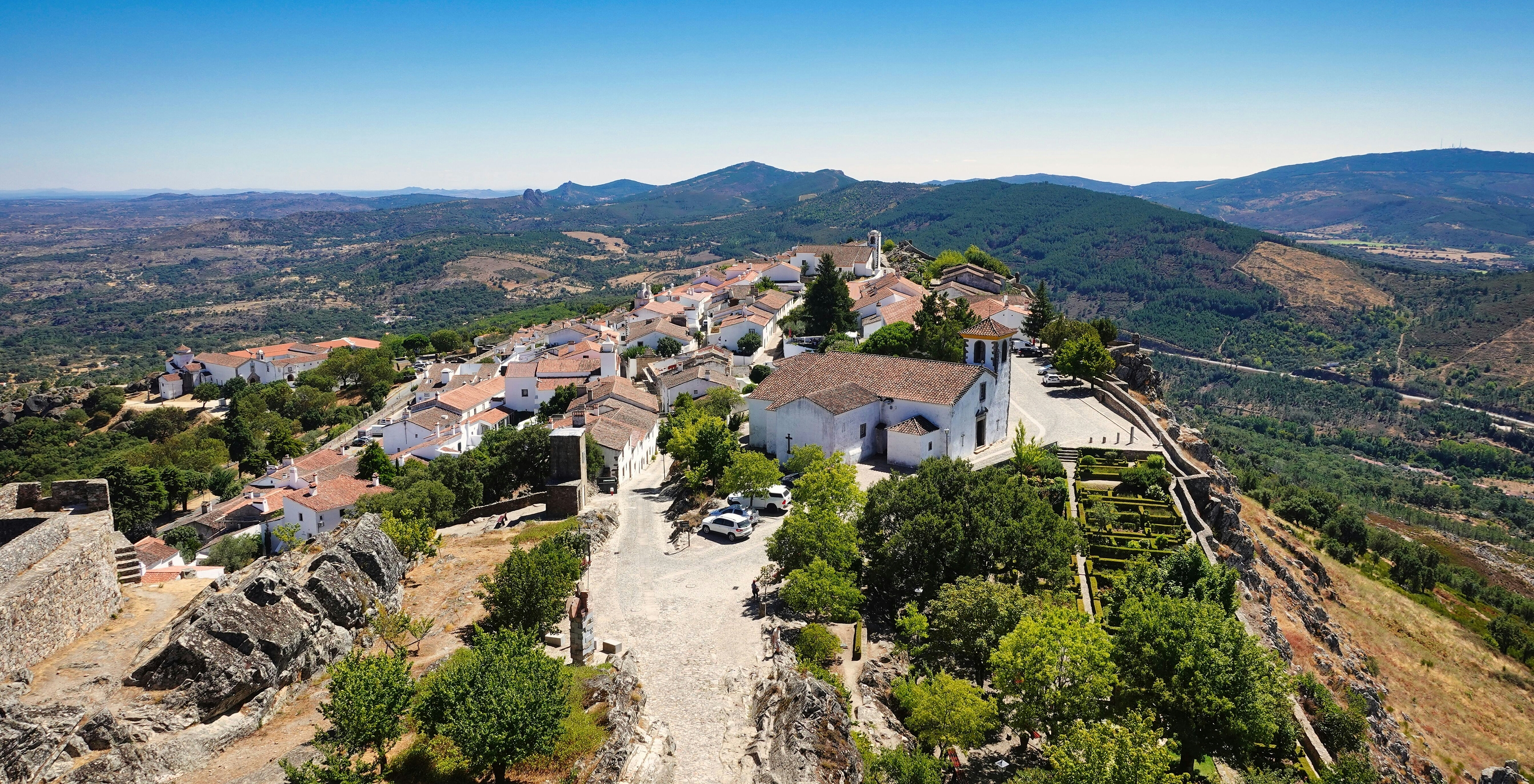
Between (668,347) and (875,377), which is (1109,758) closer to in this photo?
(875,377)

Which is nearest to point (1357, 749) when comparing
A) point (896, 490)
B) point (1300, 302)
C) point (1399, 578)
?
point (896, 490)

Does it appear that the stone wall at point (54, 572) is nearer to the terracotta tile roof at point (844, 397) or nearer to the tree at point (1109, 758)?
the tree at point (1109, 758)

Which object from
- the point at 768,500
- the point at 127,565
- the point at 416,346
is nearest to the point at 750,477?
the point at 768,500

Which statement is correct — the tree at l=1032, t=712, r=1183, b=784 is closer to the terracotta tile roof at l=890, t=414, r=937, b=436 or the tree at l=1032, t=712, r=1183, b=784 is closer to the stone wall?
the stone wall

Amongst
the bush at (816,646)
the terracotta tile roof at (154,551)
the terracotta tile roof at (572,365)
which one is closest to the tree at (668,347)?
the terracotta tile roof at (572,365)

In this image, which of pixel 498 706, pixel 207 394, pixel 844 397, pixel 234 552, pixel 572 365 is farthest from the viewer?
pixel 207 394

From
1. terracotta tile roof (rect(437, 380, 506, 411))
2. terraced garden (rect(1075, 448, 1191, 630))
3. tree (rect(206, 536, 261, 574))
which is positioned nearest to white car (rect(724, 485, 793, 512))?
terraced garden (rect(1075, 448, 1191, 630))
